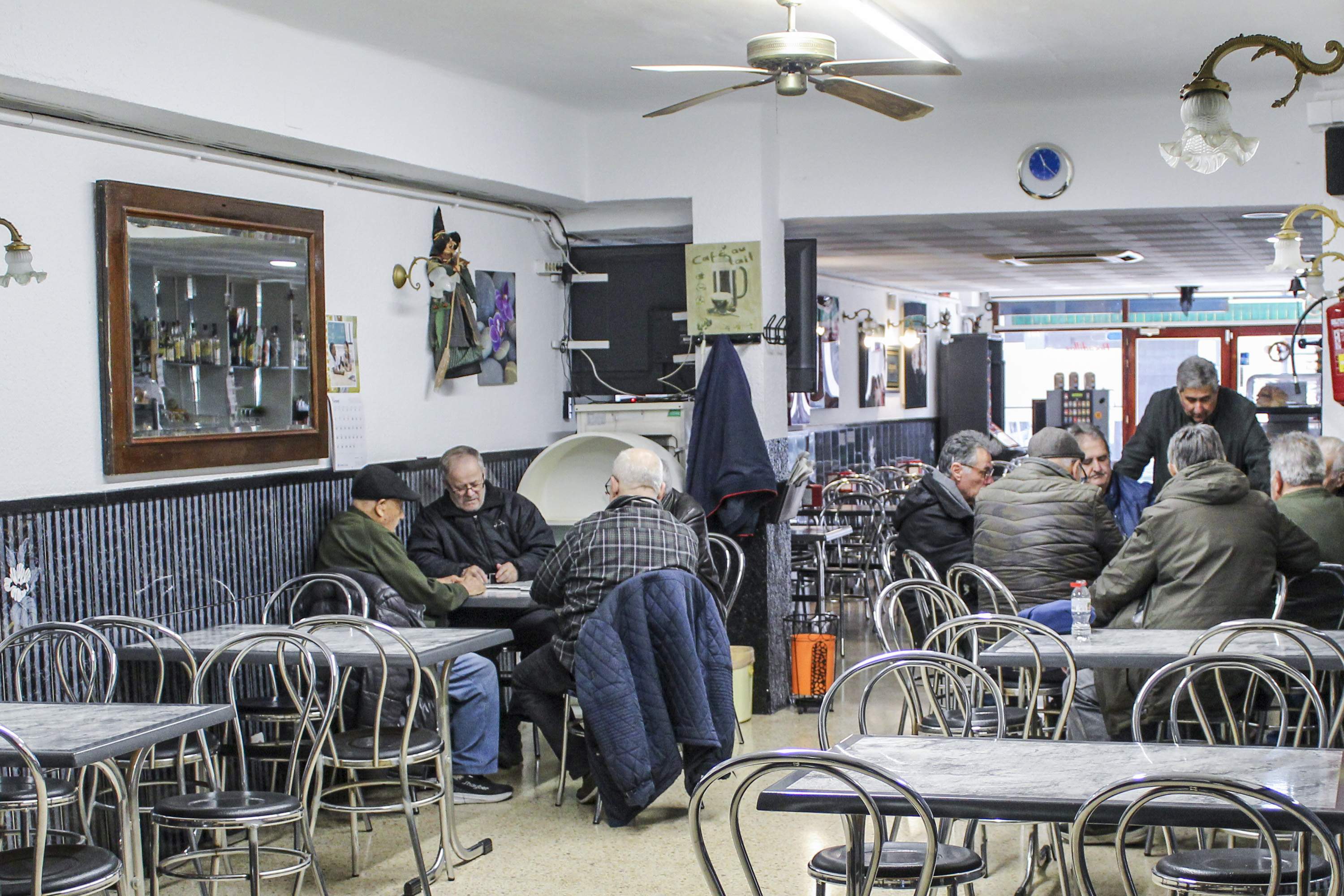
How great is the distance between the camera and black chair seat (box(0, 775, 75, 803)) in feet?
11.8

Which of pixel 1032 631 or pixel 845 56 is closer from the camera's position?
pixel 1032 631

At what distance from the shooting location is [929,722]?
14.2 ft

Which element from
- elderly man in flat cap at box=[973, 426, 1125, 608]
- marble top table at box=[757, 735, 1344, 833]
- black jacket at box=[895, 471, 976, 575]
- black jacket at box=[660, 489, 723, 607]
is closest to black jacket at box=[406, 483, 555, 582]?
black jacket at box=[660, 489, 723, 607]

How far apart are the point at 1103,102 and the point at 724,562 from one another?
273cm

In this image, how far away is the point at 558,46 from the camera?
542cm

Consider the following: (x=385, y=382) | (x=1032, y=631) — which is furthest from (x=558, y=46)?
(x=1032, y=631)

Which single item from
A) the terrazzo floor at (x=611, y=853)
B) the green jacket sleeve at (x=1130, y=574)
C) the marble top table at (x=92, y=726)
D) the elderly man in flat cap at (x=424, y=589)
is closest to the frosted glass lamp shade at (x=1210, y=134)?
the green jacket sleeve at (x=1130, y=574)

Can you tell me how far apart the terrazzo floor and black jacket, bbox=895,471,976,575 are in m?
1.19

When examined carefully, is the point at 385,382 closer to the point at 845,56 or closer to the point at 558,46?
the point at 558,46

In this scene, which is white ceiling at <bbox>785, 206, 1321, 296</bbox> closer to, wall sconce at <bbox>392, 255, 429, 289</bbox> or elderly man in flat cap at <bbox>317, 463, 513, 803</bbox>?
wall sconce at <bbox>392, 255, 429, 289</bbox>

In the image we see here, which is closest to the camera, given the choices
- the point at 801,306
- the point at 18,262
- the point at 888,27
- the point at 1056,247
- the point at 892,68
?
the point at 18,262

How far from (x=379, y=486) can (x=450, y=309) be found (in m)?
1.18

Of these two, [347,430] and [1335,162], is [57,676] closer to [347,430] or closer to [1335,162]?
[347,430]

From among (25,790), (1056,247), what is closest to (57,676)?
(25,790)
